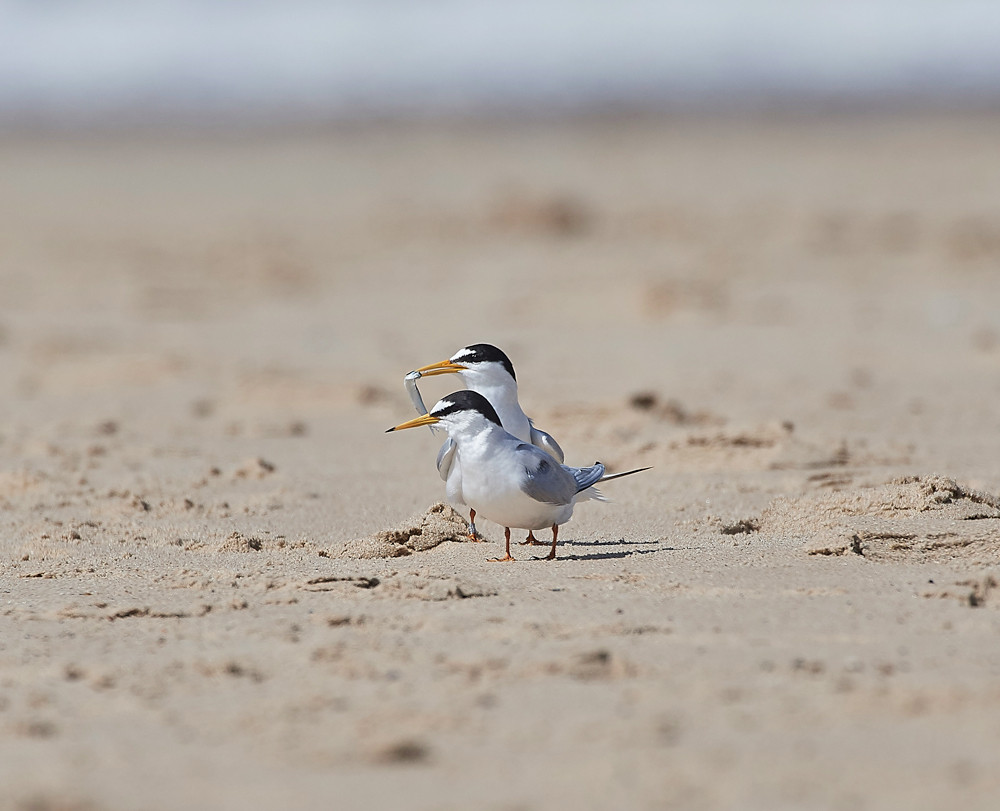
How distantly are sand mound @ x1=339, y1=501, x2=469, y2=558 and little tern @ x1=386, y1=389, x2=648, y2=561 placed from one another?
373 mm

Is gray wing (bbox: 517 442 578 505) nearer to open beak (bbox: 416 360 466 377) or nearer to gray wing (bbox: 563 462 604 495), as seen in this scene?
gray wing (bbox: 563 462 604 495)

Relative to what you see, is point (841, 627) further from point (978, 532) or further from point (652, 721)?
point (978, 532)

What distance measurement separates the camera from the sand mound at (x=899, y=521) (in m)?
4.47

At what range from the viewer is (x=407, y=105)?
191 feet

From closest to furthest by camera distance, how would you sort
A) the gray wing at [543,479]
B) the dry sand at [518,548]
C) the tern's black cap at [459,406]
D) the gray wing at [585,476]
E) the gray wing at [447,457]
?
the dry sand at [518,548], the gray wing at [543,479], the tern's black cap at [459,406], the gray wing at [585,476], the gray wing at [447,457]

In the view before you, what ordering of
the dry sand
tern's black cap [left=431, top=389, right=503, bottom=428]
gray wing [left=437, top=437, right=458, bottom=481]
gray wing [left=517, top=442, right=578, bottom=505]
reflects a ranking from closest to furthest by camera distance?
1. the dry sand
2. gray wing [left=517, top=442, right=578, bottom=505]
3. tern's black cap [left=431, top=389, right=503, bottom=428]
4. gray wing [left=437, top=437, right=458, bottom=481]

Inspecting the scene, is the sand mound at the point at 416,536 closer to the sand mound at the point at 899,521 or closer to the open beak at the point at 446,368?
the open beak at the point at 446,368

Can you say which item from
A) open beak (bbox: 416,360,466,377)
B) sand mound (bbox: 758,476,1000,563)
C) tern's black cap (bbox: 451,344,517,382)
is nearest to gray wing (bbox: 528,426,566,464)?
tern's black cap (bbox: 451,344,517,382)

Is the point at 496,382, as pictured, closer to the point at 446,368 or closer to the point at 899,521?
the point at 446,368

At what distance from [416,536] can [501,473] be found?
71 cm

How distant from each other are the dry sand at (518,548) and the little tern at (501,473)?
0.63 ft

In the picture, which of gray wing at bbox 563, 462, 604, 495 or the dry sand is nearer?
the dry sand

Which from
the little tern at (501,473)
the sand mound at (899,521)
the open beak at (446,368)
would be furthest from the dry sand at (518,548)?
the open beak at (446,368)

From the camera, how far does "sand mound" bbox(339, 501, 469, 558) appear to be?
15.4 ft
